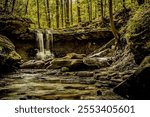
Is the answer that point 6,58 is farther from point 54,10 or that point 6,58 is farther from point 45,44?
point 54,10

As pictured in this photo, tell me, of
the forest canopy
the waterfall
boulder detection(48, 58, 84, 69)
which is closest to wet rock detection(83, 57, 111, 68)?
boulder detection(48, 58, 84, 69)

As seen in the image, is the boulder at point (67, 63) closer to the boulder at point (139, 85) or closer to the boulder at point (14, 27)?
the boulder at point (14, 27)

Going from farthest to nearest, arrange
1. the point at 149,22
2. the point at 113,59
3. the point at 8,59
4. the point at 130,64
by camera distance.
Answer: the point at 113,59, the point at 8,59, the point at 130,64, the point at 149,22

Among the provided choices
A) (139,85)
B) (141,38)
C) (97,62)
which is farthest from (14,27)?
(139,85)

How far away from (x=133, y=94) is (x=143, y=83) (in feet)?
0.96

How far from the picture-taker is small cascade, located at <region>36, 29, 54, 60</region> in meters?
17.0

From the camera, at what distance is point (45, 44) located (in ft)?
56.5

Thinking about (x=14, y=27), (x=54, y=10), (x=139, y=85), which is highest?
(x=54, y=10)

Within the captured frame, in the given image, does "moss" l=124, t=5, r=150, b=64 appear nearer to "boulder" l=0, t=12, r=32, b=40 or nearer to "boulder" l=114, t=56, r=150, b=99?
"boulder" l=114, t=56, r=150, b=99

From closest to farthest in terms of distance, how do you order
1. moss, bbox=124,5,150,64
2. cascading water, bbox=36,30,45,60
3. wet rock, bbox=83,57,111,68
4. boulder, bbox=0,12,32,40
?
1. moss, bbox=124,5,150,64
2. wet rock, bbox=83,57,111,68
3. boulder, bbox=0,12,32,40
4. cascading water, bbox=36,30,45,60

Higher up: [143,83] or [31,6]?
[31,6]

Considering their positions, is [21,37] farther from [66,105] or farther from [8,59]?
[66,105]

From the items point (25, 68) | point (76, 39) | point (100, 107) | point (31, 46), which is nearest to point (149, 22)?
point (100, 107)

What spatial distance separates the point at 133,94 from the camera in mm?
4676
